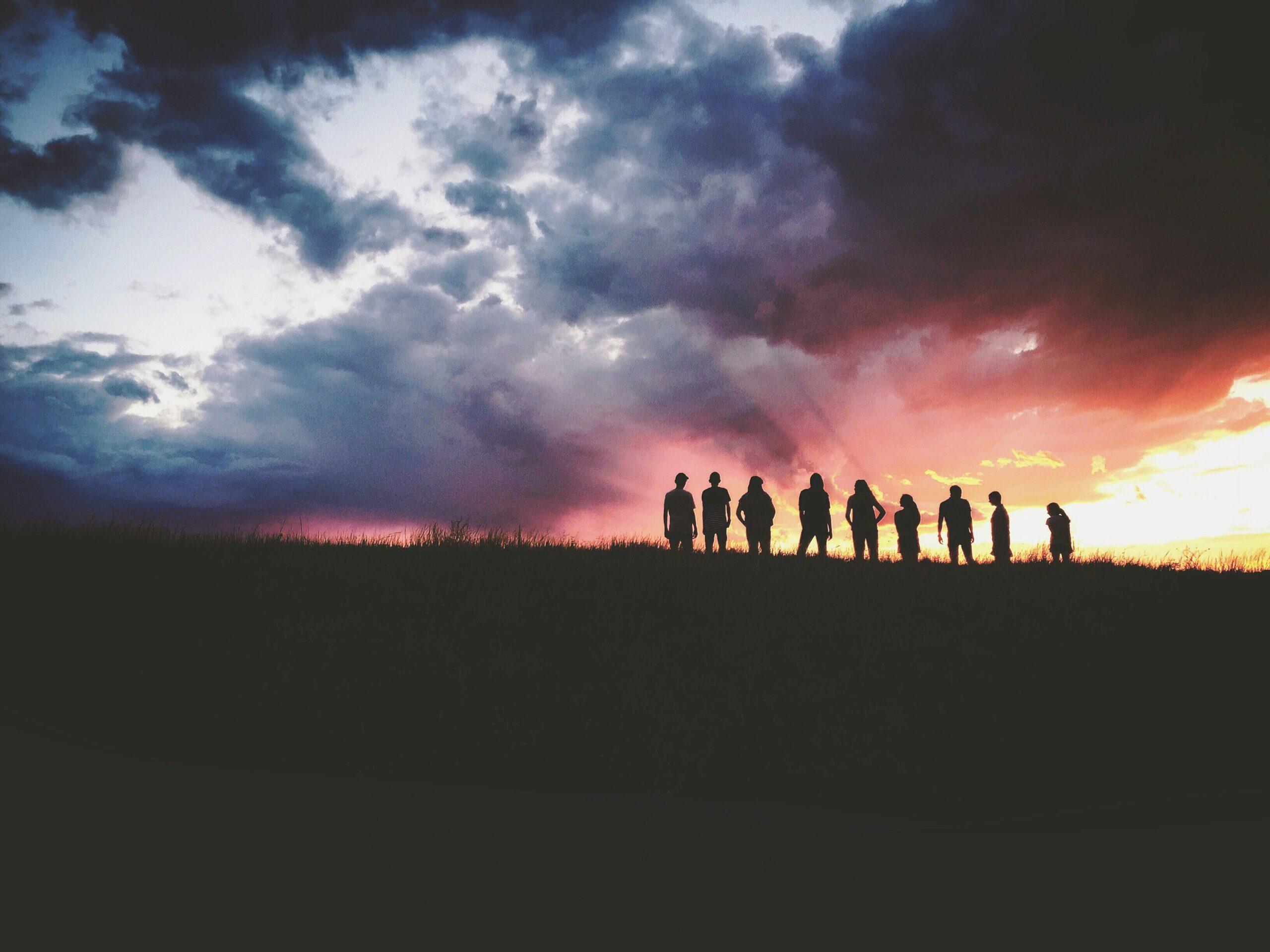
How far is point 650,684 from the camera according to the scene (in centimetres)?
613

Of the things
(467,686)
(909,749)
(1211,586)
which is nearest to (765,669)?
(909,749)

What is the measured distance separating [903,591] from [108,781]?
9645 mm

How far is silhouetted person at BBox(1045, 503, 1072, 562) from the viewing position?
15.6 meters

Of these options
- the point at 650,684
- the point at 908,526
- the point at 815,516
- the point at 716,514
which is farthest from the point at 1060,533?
the point at 650,684

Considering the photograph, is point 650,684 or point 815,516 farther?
point 815,516

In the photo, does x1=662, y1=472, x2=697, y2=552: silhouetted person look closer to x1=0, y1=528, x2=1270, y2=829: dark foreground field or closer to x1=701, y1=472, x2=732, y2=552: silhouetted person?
x1=701, y1=472, x2=732, y2=552: silhouetted person

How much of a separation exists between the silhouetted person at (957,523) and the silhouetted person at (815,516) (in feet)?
9.64

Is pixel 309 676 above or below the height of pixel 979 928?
above

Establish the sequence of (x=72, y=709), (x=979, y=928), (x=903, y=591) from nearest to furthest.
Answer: (x=979, y=928) < (x=72, y=709) < (x=903, y=591)

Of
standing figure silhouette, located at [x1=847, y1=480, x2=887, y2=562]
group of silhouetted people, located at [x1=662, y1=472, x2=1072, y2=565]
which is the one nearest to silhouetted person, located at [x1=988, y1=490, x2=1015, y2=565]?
group of silhouetted people, located at [x1=662, y1=472, x2=1072, y2=565]

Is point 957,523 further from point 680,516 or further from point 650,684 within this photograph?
point 650,684

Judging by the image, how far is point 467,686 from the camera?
6008mm

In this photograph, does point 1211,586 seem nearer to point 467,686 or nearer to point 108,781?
point 467,686

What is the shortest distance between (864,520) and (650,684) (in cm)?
997
